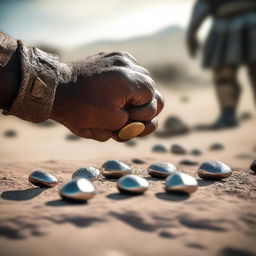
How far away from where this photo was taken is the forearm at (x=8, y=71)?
1772 millimetres

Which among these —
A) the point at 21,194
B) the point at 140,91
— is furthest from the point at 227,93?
the point at 21,194

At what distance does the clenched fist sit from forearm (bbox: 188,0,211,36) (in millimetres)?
5193

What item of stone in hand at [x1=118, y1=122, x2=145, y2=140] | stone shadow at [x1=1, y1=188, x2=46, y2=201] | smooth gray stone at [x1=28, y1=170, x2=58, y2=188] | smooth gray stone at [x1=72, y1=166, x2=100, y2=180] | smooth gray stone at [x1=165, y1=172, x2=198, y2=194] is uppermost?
stone in hand at [x1=118, y1=122, x2=145, y2=140]

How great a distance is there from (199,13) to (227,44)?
0.84m

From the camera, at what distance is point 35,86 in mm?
1825

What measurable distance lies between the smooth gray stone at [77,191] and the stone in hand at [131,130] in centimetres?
61

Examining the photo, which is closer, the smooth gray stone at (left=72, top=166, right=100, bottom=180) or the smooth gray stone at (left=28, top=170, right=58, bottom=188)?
the smooth gray stone at (left=28, top=170, right=58, bottom=188)

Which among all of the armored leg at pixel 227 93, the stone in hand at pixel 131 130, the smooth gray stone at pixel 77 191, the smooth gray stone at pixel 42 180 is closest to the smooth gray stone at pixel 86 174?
the smooth gray stone at pixel 42 180

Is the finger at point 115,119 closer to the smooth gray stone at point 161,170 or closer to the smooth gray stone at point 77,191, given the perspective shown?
the smooth gray stone at point 161,170

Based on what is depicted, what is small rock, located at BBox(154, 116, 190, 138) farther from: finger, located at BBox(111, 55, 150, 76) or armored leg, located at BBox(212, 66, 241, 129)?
finger, located at BBox(111, 55, 150, 76)

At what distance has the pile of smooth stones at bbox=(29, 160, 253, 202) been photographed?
1459 mm

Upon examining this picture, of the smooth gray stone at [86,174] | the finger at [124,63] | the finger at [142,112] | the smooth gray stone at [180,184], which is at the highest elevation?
the finger at [124,63]

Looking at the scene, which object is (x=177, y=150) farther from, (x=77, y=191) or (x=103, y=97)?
(x=77, y=191)

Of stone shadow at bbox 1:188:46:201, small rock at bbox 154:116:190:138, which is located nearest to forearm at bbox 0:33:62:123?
stone shadow at bbox 1:188:46:201
